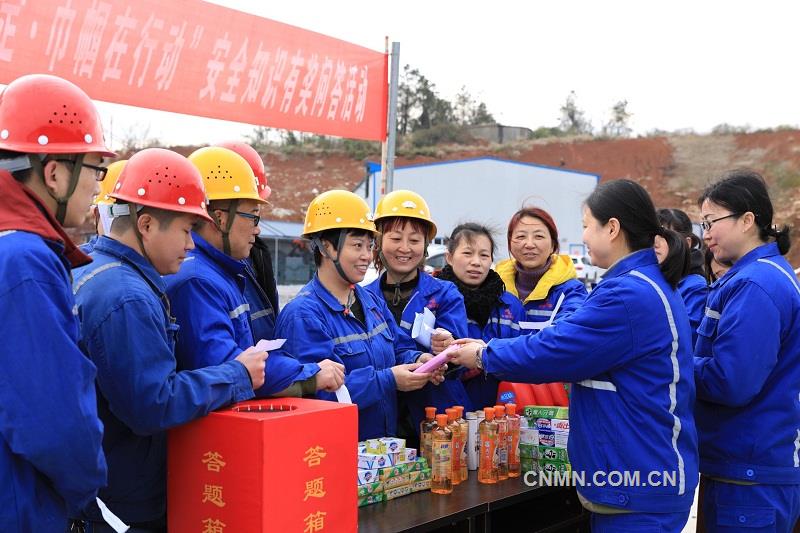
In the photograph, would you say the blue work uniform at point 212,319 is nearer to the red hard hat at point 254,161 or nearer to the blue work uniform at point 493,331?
the red hard hat at point 254,161

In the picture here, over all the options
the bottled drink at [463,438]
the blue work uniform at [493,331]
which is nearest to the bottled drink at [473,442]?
the bottled drink at [463,438]

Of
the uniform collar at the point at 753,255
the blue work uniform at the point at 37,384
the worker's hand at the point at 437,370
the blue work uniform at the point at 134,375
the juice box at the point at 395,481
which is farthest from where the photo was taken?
the worker's hand at the point at 437,370

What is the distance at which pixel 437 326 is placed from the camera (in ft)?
13.0

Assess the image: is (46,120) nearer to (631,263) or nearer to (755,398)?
(631,263)

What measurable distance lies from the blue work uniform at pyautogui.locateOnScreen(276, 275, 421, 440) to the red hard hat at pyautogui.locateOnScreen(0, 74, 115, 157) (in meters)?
1.30

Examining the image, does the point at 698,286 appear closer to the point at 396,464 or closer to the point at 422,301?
the point at 422,301

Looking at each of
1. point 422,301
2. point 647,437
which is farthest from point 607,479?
point 422,301

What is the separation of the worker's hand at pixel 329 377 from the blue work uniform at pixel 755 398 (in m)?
1.62

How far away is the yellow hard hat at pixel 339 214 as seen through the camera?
3328 mm

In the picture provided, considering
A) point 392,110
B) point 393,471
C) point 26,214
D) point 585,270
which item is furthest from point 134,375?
point 585,270

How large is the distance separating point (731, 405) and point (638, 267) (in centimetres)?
81

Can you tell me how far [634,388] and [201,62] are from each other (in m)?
3.72

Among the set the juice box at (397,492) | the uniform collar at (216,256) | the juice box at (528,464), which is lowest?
the juice box at (528,464)

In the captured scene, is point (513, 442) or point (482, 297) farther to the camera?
point (482, 297)
